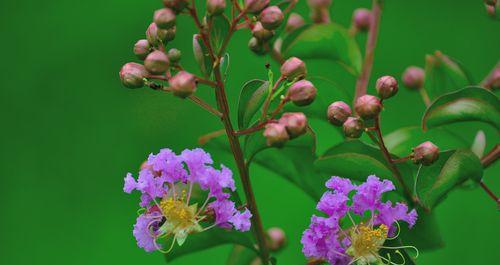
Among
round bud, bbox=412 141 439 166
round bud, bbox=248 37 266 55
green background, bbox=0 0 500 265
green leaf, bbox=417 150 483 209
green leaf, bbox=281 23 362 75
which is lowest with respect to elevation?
green leaf, bbox=417 150 483 209

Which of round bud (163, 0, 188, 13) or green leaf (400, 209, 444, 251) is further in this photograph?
green leaf (400, 209, 444, 251)

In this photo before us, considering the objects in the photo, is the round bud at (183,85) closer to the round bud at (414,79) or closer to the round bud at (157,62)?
the round bud at (157,62)

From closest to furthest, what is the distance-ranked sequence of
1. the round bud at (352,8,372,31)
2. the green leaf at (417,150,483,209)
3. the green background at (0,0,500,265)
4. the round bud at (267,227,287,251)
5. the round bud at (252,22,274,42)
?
the green leaf at (417,150,483,209) < the round bud at (252,22,274,42) < the round bud at (267,227,287,251) < the round bud at (352,8,372,31) < the green background at (0,0,500,265)

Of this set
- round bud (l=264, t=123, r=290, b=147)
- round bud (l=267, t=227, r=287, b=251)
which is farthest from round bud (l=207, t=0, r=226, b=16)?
round bud (l=267, t=227, r=287, b=251)

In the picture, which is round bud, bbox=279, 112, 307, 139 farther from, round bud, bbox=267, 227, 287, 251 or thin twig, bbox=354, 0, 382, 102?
round bud, bbox=267, 227, 287, 251

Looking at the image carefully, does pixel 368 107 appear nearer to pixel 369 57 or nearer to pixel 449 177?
pixel 449 177

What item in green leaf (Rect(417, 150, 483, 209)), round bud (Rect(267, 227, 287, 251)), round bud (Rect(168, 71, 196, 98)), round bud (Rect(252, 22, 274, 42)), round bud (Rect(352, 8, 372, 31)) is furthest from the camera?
round bud (Rect(352, 8, 372, 31))

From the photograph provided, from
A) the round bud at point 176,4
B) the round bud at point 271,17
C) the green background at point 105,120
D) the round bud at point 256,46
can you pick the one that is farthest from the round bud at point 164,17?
the green background at point 105,120
